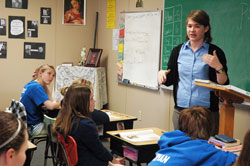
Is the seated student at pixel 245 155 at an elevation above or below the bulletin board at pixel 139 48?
below

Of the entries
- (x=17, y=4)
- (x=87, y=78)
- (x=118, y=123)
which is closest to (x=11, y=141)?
(x=118, y=123)

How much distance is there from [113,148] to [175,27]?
2.08 m

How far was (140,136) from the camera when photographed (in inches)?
124

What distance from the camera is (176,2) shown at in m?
4.62

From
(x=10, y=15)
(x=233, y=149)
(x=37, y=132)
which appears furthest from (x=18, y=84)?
(x=233, y=149)

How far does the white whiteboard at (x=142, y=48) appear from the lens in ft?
16.6

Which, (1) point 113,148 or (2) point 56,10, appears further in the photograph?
(2) point 56,10

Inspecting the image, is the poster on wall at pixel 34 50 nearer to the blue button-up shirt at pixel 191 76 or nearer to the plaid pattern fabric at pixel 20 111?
the plaid pattern fabric at pixel 20 111

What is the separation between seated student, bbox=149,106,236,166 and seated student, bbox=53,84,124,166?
30.0 inches

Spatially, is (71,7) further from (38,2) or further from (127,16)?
(127,16)

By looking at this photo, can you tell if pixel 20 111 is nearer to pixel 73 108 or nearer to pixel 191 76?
pixel 73 108

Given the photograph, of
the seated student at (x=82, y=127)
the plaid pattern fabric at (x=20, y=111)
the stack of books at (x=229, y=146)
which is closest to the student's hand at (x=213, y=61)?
the stack of books at (x=229, y=146)

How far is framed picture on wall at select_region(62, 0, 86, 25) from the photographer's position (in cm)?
647

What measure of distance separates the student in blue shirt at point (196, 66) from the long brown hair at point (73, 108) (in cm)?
65
